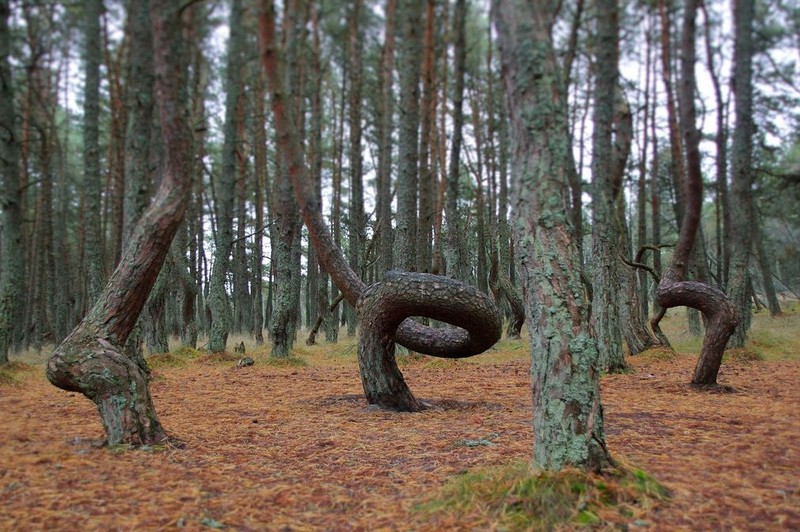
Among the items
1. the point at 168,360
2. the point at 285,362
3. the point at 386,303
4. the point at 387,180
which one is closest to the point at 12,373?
the point at 168,360

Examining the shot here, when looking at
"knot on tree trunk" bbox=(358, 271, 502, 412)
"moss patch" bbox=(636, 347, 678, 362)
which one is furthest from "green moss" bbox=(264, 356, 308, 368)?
"moss patch" bbox=(636, 347, 678, 362)

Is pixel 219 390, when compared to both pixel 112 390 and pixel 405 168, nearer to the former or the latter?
pixel 112 390

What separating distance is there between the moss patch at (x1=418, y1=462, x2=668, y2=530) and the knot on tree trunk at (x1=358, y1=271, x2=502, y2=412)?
2.51 metres

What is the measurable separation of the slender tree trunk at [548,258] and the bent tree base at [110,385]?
9.10 ft

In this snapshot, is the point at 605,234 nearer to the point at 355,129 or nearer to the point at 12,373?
the point at 12,373

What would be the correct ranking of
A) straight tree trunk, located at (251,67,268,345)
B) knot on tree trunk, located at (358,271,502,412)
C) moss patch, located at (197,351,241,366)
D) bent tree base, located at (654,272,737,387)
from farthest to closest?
1. straight tree trunk, located at (251,67,268,345)
2. moss patch, located at (197,351,241,366)
3. bent tree base, located at (654,272,737,387)
4. knot on tree trunk, located at (358,271,502,412)

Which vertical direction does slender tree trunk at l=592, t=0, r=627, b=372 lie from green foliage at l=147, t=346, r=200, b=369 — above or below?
above

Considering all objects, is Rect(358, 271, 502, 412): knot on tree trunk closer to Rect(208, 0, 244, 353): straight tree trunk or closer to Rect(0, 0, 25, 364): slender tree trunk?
Rect(0, 0, 25, 364): slender tree trunk

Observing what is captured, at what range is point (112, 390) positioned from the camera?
378 cm

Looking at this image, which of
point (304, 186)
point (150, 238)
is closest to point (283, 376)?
point (304, 186)

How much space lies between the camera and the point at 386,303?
5379mm

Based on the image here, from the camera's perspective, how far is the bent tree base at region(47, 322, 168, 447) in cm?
377

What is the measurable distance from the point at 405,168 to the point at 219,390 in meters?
5.46

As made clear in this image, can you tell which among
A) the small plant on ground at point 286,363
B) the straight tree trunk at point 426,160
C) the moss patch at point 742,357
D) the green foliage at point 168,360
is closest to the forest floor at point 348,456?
the moss patch at point 742,357
